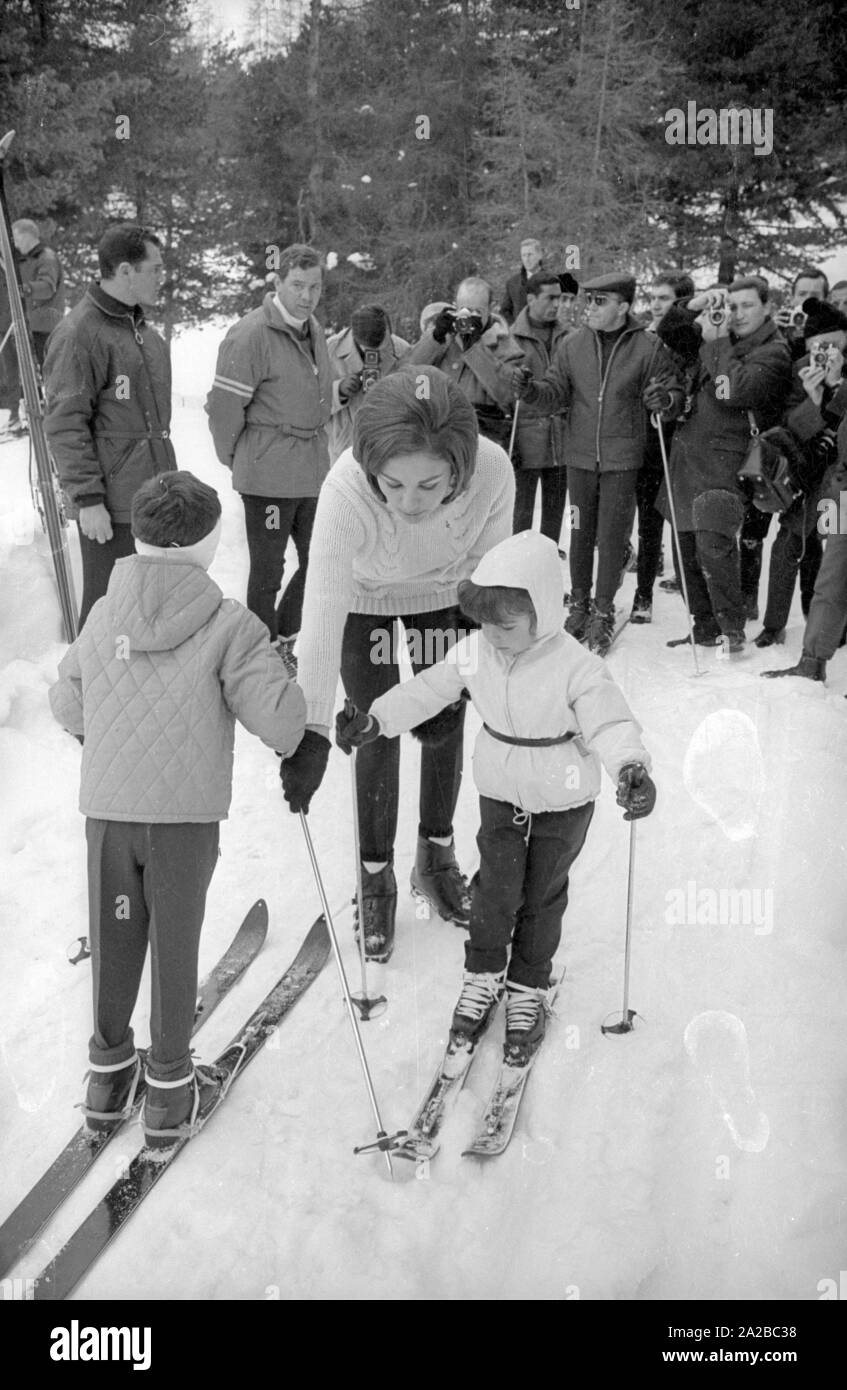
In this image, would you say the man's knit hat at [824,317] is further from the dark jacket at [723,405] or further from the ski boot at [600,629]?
the ski boot at [600,629]

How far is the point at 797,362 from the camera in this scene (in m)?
5.66

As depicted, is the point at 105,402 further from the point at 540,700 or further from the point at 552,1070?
the point at 552,1070

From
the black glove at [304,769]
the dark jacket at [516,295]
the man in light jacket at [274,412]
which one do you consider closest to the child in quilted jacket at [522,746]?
the black glove at [304,769]

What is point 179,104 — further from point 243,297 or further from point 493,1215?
point 493,1215

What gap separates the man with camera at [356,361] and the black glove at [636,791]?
3636mm

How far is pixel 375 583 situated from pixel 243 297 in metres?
14.8

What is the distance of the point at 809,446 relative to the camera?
5301 mm

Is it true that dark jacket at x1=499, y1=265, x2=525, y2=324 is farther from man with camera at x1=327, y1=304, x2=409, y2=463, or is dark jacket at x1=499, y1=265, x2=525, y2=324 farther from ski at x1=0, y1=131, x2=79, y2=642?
ski at x1=0, y1=131, x2=79, y2=642

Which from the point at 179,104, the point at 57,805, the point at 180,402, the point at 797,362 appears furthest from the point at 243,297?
the point at 57,805

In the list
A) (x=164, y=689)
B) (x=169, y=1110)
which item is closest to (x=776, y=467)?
(x=164, y=689)

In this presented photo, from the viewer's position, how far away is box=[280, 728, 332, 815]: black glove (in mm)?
2637

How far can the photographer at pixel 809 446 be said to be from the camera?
529 cm

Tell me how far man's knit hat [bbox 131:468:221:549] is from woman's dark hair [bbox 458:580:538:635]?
71cm

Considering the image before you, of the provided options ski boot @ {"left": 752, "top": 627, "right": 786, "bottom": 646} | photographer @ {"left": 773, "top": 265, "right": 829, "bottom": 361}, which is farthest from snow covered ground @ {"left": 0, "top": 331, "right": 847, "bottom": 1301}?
photographer @ {"left": 773, "top": 265, "right": 829, "bottom": 361}
